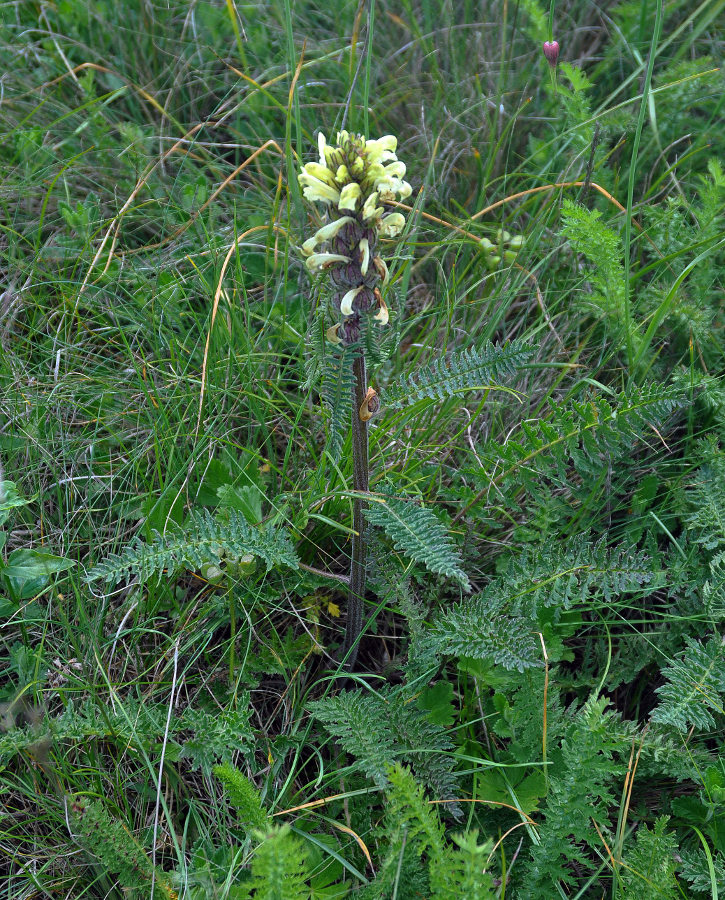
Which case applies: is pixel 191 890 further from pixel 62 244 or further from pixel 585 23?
pixel 585 23

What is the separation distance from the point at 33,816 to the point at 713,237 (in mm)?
2572

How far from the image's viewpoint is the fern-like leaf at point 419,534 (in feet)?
5.24

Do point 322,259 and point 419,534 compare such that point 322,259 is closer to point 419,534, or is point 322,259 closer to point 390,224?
point 390,224

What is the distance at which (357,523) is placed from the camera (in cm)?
184

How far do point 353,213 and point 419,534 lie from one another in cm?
71

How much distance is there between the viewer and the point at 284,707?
2021 millimetres

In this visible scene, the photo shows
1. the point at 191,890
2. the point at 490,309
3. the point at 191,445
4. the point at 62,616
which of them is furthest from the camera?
the point at 490,309

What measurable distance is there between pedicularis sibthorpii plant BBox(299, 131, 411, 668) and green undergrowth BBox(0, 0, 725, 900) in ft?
0.21

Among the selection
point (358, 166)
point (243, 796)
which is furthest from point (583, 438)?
point (243, 796)

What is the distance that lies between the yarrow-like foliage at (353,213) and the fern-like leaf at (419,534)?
44 centimetres

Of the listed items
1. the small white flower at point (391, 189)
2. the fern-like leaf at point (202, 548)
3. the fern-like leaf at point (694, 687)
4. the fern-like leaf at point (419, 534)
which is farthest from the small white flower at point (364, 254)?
the fern-like leaf at point (694, 687)

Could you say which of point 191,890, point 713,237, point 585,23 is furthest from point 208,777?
point 585,23

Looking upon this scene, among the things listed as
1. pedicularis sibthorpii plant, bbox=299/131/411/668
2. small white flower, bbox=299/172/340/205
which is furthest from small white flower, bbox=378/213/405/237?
small white flower, bbox=299/172/340/205

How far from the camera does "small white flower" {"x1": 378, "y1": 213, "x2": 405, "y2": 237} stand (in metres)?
1.55
